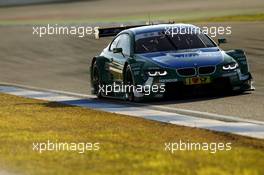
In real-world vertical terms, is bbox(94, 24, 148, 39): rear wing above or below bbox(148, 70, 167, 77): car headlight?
below

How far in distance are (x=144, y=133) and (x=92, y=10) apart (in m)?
48.6

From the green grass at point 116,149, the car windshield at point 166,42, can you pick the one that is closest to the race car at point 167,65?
the car windshield at point 166,42

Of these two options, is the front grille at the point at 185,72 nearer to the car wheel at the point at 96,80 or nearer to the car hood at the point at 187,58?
the car hood at the point at 187,58

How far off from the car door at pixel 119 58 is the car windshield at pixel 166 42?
0.83ft

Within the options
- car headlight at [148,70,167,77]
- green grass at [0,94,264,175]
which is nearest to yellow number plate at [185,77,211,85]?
car headlight at [148,70,167,77]

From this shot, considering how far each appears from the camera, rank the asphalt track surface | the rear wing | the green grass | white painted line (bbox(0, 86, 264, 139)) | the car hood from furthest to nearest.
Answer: the rear wing < the car hood < the asphalt track surface < white painted line (bbox(0, 86, 264, 139)) < the green grass

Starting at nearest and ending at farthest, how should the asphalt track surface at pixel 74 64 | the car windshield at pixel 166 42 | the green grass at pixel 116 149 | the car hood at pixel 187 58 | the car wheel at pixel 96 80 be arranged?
the green grass at pixel 116 149 → the asphalt track surface at pixel 74 64 → the car hood at pixel 187 58 → the car windshield at pixel 166 42 → the car wheel at pixel 96 80

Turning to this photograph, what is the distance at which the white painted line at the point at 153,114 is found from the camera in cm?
1031

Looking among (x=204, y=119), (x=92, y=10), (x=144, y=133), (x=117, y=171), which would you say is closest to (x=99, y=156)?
(x=117, y=171)

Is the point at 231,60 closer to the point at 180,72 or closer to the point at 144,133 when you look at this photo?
the point at 180,72

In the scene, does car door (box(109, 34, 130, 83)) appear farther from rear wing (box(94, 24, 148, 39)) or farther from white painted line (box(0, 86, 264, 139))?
rear wing (box(94, 24, 148, 39))

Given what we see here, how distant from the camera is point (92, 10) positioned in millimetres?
58562

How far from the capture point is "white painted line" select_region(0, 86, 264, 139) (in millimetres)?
10312

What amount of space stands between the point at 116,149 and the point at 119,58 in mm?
7122
